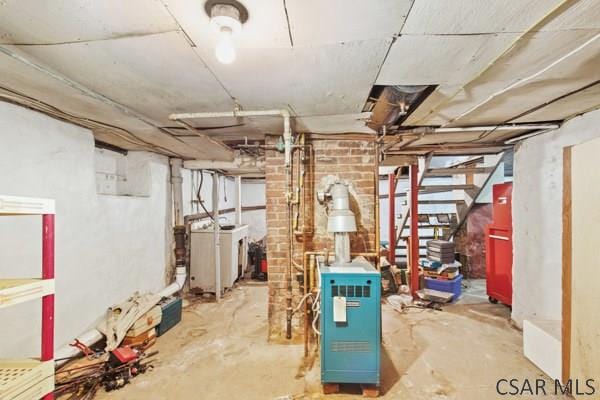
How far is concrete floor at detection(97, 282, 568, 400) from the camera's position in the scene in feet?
6.63

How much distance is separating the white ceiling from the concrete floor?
2.03 m

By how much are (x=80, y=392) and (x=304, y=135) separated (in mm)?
2640

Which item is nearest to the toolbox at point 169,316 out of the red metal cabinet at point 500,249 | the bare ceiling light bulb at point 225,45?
the bare ceiling light bulb at point 225,45

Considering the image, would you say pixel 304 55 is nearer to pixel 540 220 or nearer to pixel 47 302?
pixel 47 302

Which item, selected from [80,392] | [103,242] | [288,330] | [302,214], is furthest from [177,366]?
[302,214]

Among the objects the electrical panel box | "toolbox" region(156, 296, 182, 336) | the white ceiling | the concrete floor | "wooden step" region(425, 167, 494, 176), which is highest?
the white ceiling

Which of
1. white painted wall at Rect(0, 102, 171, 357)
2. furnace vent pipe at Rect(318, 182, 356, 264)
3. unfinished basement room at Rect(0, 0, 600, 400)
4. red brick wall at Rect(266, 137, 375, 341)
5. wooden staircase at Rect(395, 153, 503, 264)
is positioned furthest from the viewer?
wooden staircase at Rect(395, 153, 503, 264)

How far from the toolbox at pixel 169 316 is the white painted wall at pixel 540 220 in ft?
12.2

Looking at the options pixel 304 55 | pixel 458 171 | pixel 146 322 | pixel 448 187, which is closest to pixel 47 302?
pixel 304 55

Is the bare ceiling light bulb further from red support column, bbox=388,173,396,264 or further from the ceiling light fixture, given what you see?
red support column, bbox=388,173,396,264

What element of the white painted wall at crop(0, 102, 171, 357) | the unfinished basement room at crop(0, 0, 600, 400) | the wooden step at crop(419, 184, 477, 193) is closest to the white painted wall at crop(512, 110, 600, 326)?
the unfinished basement room at crop(0, 0, 600, 400)

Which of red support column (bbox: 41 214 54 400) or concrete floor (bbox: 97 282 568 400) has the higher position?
red support column (bbox: 41 214 54 400)

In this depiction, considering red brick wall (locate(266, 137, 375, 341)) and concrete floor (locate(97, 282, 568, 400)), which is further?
red brick wall (locate(266, 137, 375, 341))

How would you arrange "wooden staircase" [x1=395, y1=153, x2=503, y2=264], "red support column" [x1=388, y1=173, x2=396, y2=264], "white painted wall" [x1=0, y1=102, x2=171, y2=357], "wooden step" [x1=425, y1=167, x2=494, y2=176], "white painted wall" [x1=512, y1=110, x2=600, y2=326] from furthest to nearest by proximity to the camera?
"red support column" [x1=388, y1=173, x2=396, y2=264] < "wooden staircase" [x1=395, y1=153, x2=503, y2=264] < "wooden step" [x1=425, y1=167, x2=494, y2=176] < "white painted wall" [x1=512, y1=110, x2=600, y2=326] < "white painted wall" [x1=0, y1=102, x2=171, y2=357]
